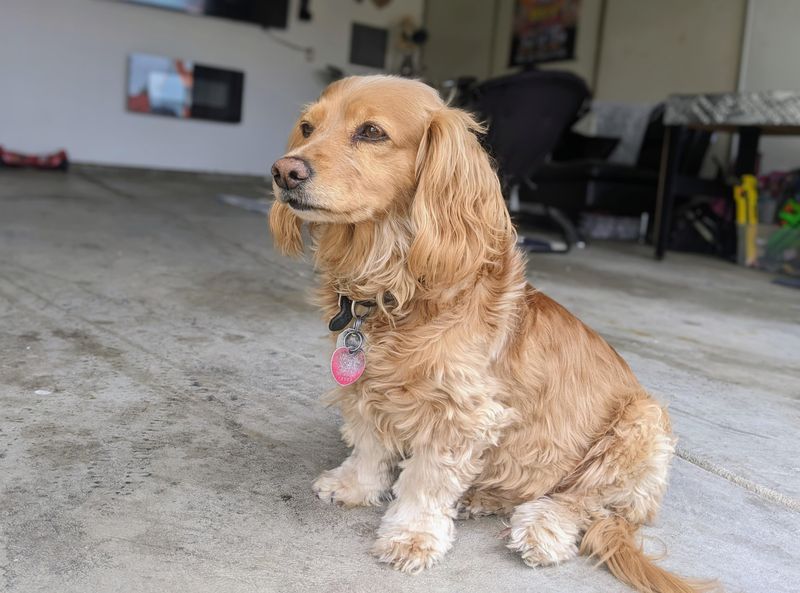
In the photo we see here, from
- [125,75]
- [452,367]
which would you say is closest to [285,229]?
[452,367]

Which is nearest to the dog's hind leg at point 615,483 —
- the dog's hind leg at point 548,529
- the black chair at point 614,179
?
the dog's hind leg at point 548,529

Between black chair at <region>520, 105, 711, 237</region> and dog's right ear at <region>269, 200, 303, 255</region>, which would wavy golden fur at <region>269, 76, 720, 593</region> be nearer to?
dog's right ear at <region>269, 200, 303, 255</region>

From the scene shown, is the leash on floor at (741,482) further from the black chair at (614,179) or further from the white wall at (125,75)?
the white wall at (125,75)

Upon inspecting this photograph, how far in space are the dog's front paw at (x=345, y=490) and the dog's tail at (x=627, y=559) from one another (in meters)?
0.51

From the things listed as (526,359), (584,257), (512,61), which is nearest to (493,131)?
(584,257)

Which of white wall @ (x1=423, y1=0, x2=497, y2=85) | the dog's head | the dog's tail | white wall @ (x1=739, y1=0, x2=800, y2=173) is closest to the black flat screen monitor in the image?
white wall @ (x1=423, y1=0, x2=497, y2=85)

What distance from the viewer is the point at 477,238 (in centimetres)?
159

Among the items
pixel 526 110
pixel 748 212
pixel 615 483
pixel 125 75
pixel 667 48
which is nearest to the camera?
pixel 615 483

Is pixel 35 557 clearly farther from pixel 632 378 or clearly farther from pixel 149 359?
pixel 632 378

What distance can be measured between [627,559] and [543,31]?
10.0m

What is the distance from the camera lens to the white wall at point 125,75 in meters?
9.50

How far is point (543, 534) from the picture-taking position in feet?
5.16

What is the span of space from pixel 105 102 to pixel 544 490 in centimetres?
991

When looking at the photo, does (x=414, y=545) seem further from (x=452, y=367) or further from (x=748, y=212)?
(x=748, y=212)
